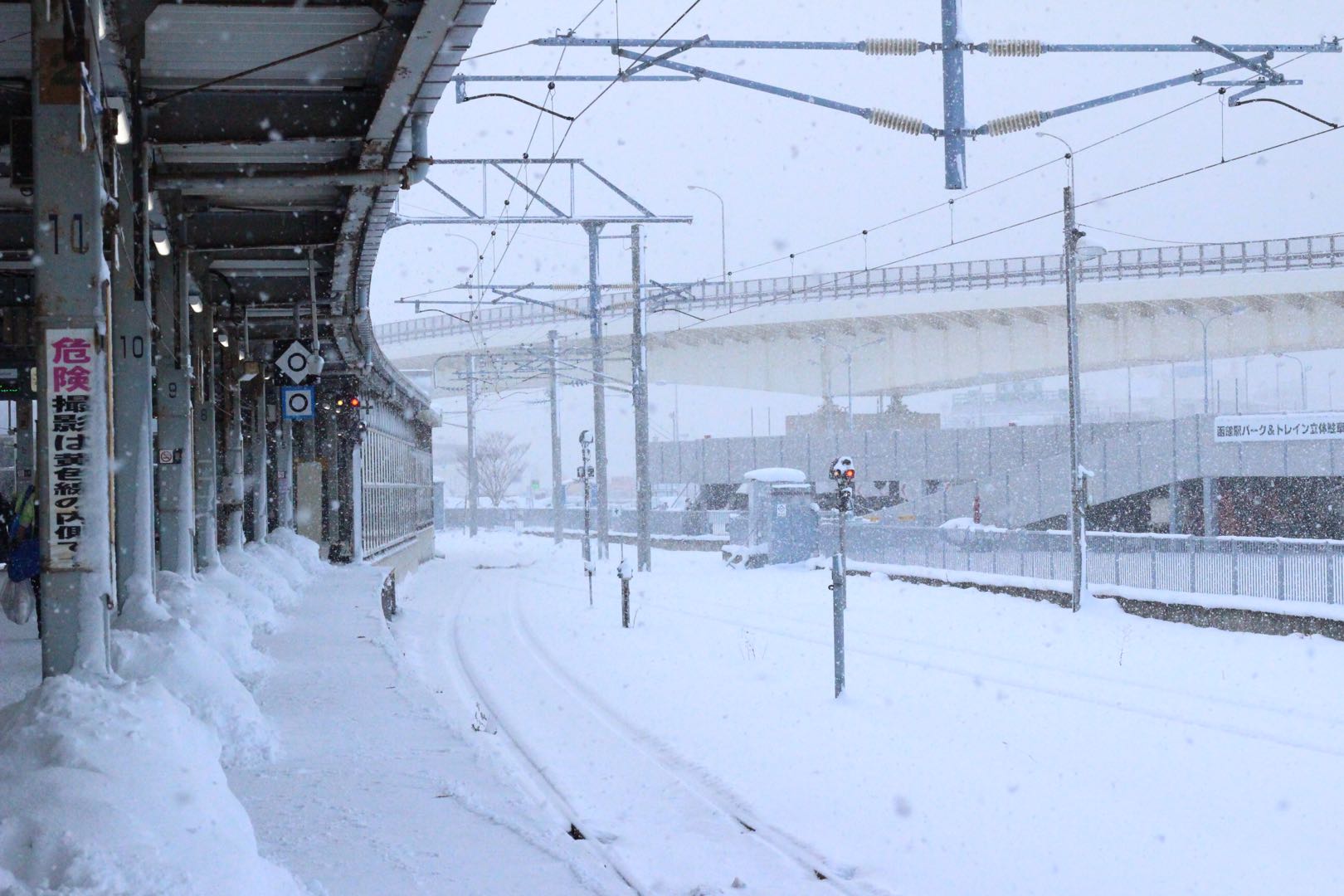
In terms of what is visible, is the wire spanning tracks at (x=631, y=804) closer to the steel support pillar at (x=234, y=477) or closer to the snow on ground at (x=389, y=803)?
the snow on ground at (x=389, y=803)

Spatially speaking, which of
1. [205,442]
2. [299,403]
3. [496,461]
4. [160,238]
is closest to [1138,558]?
[299,403]

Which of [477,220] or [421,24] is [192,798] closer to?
[421,24]

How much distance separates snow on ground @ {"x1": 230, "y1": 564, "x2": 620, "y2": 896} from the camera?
6.74m

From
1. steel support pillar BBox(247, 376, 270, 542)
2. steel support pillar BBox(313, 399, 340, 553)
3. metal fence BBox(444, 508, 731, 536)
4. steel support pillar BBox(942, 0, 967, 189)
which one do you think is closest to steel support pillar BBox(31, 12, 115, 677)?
steel support pillar BBox(942, 0, 967, 189)

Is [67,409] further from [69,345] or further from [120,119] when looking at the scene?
[120,119]

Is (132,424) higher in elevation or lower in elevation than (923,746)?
higher

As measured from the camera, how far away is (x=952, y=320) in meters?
41.3

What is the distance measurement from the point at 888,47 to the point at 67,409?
24.9ft

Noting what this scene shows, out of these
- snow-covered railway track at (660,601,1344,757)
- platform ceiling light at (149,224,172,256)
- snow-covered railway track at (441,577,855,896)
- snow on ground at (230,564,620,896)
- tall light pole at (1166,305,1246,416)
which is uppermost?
tall light pole at (1166,305,1246,416)

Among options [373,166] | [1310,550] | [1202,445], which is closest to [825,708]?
[373,166]

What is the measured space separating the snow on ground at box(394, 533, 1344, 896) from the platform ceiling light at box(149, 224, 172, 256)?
18.2 ft

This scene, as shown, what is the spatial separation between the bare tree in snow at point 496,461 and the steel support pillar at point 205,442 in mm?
81615

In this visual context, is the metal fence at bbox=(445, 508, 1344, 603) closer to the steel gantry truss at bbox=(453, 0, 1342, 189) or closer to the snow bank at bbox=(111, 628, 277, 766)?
the steel gantry truss at bbox=(453, 0, 1342, 189)

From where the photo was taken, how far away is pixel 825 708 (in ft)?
44.8
